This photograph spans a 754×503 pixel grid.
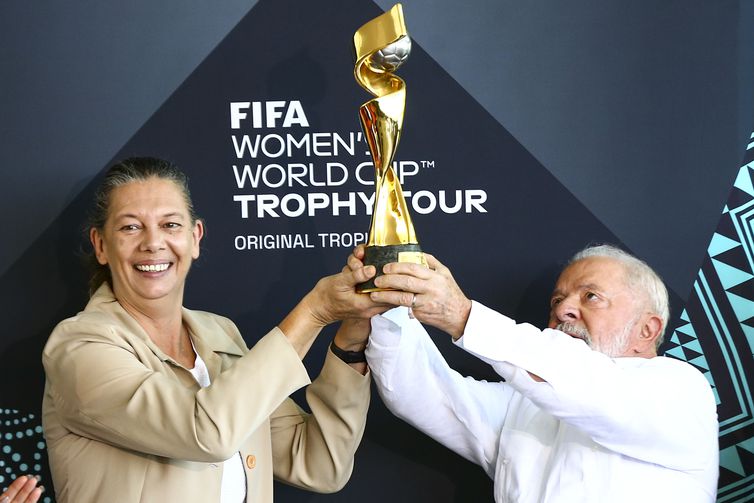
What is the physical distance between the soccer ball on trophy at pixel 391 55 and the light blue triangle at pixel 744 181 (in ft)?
3.89

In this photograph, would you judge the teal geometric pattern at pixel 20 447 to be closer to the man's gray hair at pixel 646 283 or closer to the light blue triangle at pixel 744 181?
the man's gray hair at pixel 646 283

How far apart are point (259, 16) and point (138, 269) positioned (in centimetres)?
93

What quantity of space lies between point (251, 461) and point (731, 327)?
1.40 meters

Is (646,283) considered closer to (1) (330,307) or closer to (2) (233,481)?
(1) (330,307)

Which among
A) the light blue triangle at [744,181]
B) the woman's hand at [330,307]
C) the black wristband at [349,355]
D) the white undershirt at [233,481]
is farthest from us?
the light blue triangle at [744,181]

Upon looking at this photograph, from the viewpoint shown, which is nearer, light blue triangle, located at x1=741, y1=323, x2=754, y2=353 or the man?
the man

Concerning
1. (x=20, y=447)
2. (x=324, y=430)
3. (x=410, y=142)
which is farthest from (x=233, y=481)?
(x=410, y=142)

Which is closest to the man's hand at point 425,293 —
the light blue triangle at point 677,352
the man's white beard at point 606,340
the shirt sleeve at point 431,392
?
the shirt sleeve at point 431,392

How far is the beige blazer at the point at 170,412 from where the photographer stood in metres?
1.77

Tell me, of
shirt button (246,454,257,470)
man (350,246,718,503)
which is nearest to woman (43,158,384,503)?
shirt button (246,454,257,470)

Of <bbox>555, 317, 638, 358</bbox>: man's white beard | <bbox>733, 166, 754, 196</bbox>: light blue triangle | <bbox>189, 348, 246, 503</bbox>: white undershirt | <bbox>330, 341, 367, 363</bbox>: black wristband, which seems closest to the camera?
<bbox>189, 348, 246, 503</bbox>: white undershirt

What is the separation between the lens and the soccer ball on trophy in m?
1.83

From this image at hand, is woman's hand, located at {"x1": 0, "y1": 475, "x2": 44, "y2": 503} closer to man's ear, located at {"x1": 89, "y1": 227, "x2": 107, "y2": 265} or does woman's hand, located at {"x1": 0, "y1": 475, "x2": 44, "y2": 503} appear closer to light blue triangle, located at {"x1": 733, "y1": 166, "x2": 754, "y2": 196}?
man's ear, located at {"x1": 89, "y1": 227, "x2": 107, "y2": 265}

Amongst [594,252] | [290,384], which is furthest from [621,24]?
[290,384]
